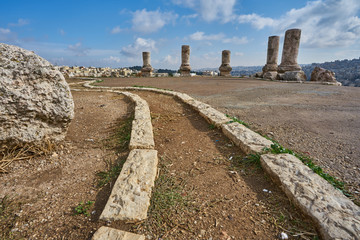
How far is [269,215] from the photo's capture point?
4.94ft

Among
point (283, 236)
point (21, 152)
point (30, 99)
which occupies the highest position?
point (30, 99)

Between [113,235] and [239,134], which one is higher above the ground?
[239,134]

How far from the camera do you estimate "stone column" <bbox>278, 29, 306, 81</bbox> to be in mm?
13164

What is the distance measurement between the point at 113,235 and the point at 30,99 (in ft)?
6.36

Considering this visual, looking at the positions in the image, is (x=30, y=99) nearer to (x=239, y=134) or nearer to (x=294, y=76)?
(x=239, y=134)

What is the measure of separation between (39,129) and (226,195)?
7.84 ft

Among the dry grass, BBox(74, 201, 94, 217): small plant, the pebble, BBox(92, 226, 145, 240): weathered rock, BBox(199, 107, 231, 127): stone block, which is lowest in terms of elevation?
the pebble

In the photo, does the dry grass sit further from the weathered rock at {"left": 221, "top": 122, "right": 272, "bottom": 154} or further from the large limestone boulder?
the weathered rock at {"left": 221, "top": 122, "right": 272, "bottom": 154}

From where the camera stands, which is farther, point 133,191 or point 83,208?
point 133,191

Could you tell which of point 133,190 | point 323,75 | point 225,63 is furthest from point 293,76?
point 133,190

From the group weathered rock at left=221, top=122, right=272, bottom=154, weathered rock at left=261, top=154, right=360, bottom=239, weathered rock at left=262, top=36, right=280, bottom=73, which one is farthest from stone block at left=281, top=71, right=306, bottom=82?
weathered rock at left=261, top=154, right=360, bottom=239

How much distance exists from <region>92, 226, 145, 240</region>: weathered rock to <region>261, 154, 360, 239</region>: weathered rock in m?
1.27

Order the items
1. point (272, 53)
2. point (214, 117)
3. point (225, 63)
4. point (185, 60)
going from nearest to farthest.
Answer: point (214, 117) → point (272, 53) → point (225, 63) → point (185, 60)

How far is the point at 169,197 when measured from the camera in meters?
1.67
